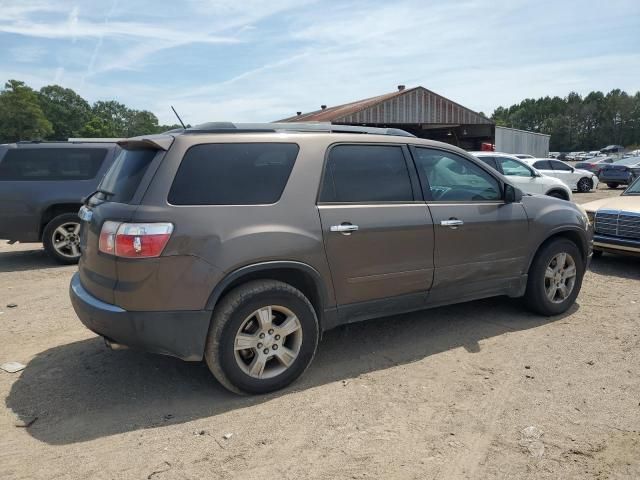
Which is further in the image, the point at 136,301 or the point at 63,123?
the point at 63,123

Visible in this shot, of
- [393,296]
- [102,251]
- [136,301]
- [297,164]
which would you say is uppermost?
[297,164]

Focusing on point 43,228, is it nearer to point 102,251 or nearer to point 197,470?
point 102,251

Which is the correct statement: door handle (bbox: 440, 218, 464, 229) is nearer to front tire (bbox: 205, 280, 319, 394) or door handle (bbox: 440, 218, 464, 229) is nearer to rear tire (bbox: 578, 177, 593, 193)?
front tire (bbox: 205, 280, 319, 394)

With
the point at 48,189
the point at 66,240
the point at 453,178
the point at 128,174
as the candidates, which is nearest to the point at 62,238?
the point at 66,240

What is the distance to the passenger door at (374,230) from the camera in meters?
3.76

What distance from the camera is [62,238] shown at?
8.05m

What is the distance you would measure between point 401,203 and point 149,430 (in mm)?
2466

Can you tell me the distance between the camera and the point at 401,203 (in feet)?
13.5

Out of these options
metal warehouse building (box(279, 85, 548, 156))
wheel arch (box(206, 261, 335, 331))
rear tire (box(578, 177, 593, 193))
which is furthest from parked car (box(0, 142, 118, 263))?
rear tire (box(578, 177, 593, 193))

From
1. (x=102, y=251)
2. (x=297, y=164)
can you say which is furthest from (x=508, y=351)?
(x=102, y=251)

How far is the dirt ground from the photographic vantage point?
279 centimetres

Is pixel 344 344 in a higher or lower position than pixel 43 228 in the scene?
lower

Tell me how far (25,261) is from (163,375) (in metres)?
6.01

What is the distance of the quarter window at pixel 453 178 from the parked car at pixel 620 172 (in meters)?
20.4
